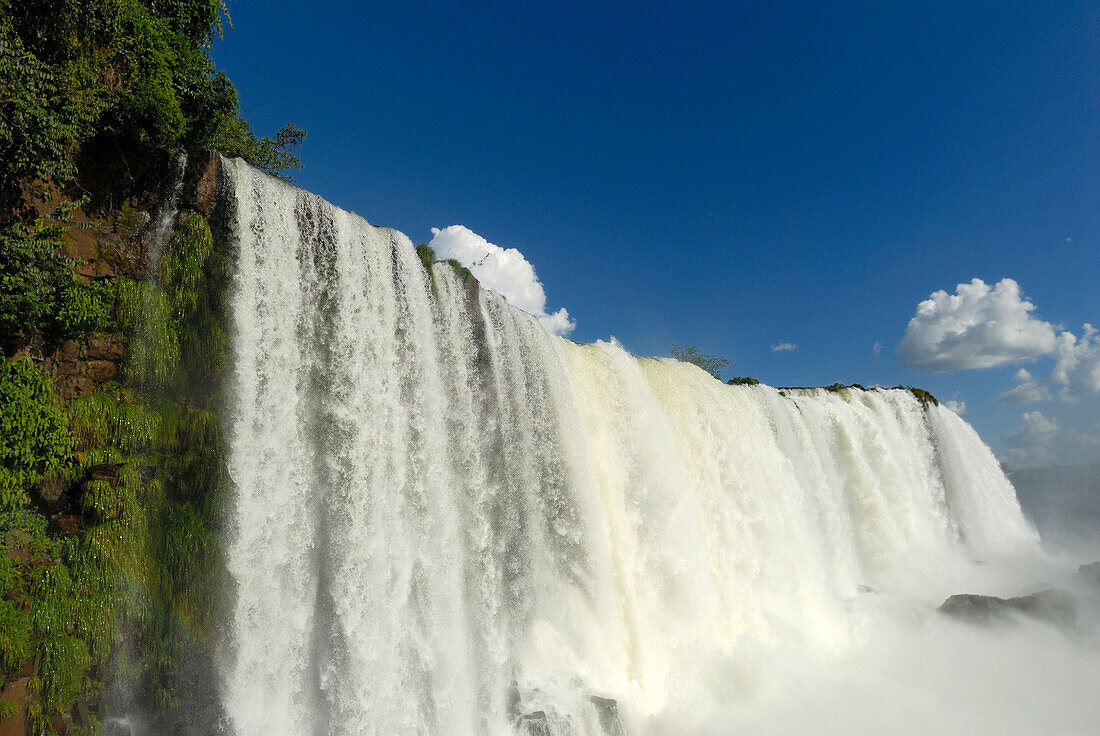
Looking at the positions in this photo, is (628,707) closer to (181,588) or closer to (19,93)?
(181,588)

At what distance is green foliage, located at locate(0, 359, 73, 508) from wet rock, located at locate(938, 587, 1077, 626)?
1641cm

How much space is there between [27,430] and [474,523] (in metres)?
5.28

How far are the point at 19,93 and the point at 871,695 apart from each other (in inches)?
561

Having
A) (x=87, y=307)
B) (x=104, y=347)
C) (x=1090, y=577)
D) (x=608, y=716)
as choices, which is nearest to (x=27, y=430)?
(x=104, y=347)

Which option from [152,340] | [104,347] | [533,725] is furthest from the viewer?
[533,725]

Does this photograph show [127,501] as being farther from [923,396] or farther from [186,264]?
[923,396]

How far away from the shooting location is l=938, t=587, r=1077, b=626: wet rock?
11.5 meters

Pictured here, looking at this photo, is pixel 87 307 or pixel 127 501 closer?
pixel 127 501

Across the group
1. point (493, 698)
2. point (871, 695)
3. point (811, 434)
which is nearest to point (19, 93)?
point (493, 698)

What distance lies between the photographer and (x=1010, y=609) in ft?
38.8

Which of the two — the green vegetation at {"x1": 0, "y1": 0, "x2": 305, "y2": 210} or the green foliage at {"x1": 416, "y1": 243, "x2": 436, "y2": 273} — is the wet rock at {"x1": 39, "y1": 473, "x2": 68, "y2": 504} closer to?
the green vegetation at {"x1": 0, "y1": 0, "x2": 305, "y2": 210}

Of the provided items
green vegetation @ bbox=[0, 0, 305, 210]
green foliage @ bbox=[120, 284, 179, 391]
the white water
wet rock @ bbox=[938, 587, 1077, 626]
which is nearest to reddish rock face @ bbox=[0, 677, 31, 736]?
the white water

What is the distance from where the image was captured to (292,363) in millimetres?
6672

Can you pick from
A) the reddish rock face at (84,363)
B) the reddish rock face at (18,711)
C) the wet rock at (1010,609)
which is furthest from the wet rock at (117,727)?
the wet rock at (1010,609)
